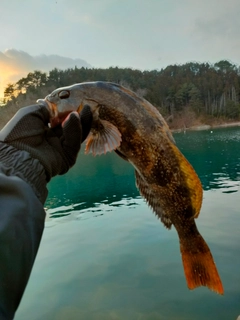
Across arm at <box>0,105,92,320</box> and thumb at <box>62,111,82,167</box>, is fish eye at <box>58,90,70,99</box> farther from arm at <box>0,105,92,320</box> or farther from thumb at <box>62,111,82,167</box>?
thumb at <box>62,111,82,167</box>

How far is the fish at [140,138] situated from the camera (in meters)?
3.33

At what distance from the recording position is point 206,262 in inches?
144

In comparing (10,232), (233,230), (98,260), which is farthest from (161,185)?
(233,230)

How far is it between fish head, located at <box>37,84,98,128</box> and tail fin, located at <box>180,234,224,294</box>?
1.96m

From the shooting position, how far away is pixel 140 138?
3393 millimetres

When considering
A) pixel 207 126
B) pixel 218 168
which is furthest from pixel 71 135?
pixel 207 126

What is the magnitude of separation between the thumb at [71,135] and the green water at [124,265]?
262 inches

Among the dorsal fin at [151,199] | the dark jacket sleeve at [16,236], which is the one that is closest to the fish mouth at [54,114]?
the dorsal fin at [151,199]

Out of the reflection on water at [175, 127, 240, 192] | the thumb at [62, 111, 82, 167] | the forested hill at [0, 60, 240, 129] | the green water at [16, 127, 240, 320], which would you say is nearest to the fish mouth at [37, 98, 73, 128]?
the thumb at [62, 111, 82, 167]

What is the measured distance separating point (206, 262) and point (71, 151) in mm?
2018

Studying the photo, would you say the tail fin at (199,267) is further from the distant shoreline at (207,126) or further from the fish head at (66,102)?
the distant shoreline at (207,126)

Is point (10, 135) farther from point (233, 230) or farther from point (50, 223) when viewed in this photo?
point (50, 223)

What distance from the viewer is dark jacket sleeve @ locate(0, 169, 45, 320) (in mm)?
1656

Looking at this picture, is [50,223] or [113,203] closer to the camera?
[50,223]
